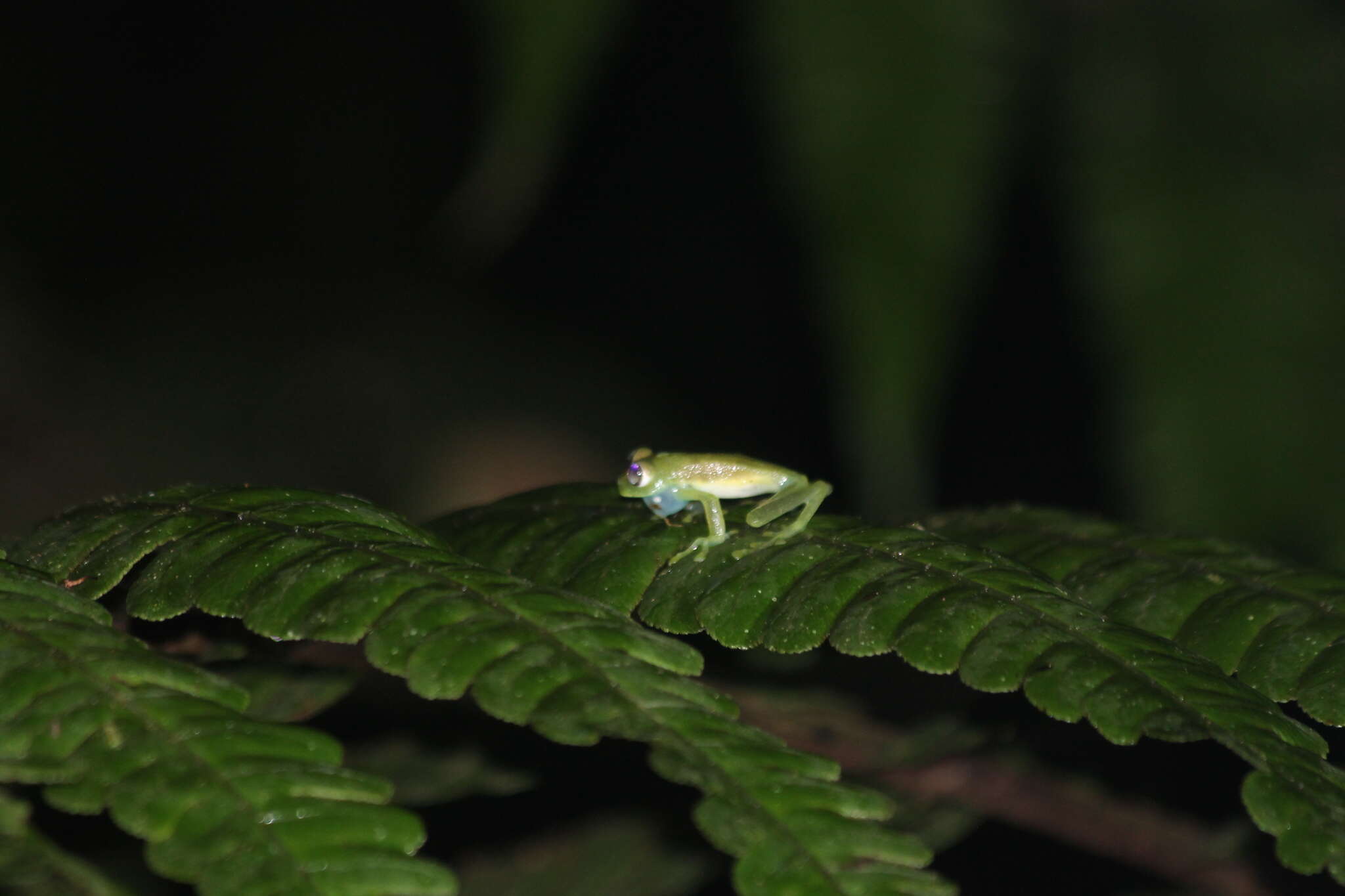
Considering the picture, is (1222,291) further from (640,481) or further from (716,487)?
(640,481)

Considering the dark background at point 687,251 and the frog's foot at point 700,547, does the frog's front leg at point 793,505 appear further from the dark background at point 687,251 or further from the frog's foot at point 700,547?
the dark background at point 687,251

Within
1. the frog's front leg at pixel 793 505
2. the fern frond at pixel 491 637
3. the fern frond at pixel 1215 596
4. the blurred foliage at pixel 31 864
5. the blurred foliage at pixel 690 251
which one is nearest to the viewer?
the fern frond at pixel 491 637

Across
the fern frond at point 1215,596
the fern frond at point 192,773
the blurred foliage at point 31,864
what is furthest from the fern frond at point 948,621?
the blurred foliage at point 31,864

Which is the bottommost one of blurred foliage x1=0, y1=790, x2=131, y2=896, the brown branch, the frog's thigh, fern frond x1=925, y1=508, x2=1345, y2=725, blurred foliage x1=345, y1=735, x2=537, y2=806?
the brown branch

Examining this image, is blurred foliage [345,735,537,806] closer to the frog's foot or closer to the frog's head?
the frog's head

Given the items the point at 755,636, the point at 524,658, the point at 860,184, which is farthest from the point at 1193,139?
the point at 524,658

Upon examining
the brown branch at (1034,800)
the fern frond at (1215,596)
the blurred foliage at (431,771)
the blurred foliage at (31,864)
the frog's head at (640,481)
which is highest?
the frog's head at (640,481)

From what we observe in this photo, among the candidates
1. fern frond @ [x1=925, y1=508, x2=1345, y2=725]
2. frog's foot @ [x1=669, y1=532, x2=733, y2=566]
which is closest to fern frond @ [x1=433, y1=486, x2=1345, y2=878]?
frog's foot @ [x1=669, y1=532, x2=733, y2=566]
